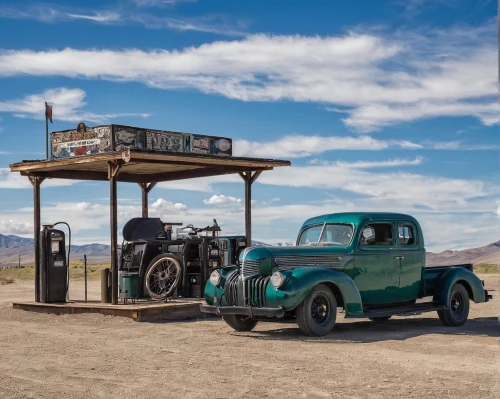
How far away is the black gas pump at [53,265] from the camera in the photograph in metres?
17.9

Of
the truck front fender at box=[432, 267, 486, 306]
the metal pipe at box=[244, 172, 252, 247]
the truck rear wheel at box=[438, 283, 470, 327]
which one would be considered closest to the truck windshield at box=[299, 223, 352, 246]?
the truck front fender at box=[432, 267, 486, 306]

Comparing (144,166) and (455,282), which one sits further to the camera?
(144,166)

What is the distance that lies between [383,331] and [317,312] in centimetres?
169

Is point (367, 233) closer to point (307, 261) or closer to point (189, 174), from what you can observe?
point (307, 261)

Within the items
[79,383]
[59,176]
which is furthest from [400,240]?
[59,176]

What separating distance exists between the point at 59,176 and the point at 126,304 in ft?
15.6

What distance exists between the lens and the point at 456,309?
46.6 feet

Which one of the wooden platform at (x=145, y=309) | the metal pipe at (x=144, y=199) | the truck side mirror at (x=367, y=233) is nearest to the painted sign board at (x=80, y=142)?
the wooden platform at (x=145, y=309)

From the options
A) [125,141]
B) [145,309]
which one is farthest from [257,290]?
[125,141]

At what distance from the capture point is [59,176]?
65.0 ft

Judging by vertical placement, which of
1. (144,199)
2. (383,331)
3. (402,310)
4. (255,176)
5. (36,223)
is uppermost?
(255,176)

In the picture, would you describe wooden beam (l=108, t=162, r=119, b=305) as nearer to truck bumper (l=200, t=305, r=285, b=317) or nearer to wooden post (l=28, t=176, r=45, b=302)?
wooden post (l=28, t=176, r=45, b=302)

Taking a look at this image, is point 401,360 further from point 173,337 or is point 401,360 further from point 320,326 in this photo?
point 173,337

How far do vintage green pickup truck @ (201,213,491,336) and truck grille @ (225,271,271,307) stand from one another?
16mm
